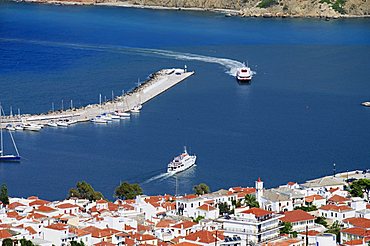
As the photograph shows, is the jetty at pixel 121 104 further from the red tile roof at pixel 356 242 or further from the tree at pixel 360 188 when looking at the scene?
the red tile roof at pixel 356 242

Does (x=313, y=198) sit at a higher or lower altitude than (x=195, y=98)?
higher

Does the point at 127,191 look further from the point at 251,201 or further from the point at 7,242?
the point at 7,242

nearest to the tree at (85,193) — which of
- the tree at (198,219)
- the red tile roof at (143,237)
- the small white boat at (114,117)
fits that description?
the tree at (198,219)

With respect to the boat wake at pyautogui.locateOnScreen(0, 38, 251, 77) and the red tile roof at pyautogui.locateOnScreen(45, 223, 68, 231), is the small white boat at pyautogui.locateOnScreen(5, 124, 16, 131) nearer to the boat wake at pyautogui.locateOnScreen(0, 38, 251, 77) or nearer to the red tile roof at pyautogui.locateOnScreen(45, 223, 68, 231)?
the boat wake at pyautogui.locateOnScreen(0, 38, 251, 77)

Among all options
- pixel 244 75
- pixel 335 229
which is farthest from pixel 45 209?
pixel 244 75

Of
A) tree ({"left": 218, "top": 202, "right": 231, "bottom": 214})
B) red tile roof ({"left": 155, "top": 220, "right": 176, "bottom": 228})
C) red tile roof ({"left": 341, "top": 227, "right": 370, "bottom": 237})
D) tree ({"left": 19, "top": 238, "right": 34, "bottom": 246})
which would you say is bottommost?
tree ({"left": 218, "top": 202, "right": 231, "bottom": 214})

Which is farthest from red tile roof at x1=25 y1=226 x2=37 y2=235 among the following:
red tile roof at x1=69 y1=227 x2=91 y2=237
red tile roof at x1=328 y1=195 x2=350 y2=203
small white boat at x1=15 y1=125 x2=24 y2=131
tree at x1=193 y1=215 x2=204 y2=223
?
small white boat at x1=15 y1=125 x2=24 y2=131
